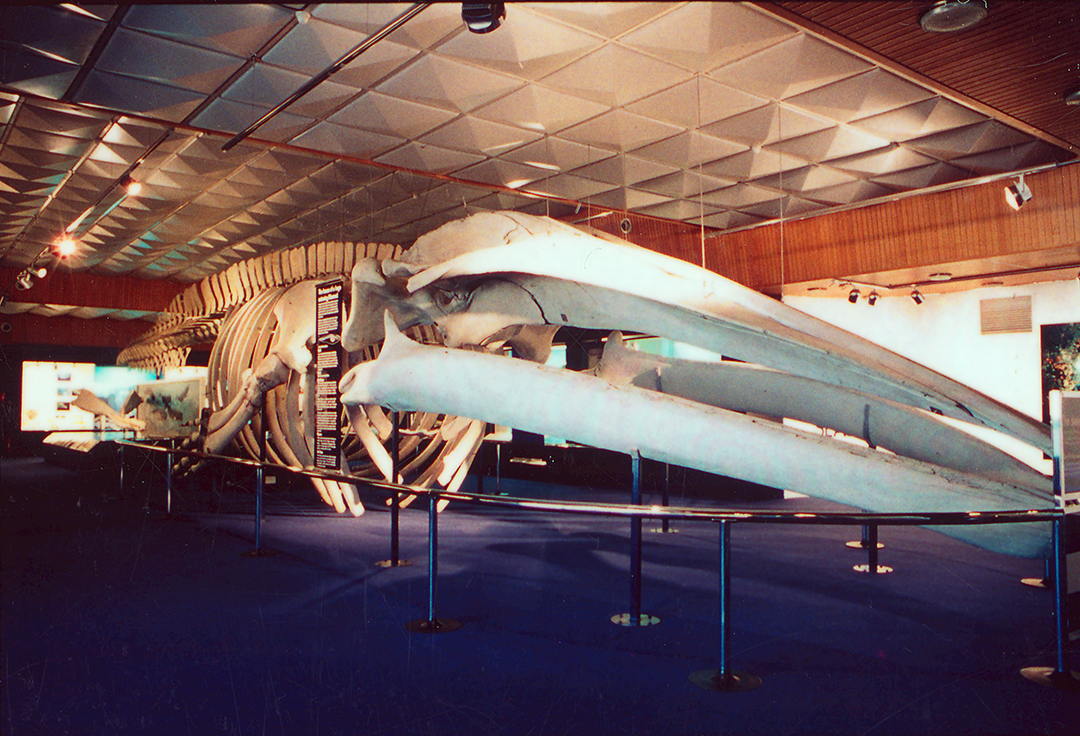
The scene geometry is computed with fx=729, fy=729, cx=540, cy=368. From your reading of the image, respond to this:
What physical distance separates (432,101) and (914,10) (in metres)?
4.06

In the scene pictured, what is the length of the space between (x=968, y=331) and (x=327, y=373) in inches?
345

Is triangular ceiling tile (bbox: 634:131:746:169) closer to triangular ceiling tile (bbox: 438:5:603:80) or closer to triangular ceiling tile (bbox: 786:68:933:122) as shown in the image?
triangular ceiling tile (bbox: 786:68:933:122)

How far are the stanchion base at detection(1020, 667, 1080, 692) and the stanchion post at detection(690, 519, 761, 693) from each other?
48.1 inches

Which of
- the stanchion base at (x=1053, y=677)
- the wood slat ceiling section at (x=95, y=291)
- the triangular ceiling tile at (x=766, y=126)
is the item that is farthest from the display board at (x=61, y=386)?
the stanchion base at (x=1053, y=677)

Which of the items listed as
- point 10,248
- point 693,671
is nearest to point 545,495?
point 693,671

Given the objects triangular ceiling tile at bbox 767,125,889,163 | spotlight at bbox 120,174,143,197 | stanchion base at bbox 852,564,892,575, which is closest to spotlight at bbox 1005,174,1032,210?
triangular ceiling tile at bbox 767,125,889,163

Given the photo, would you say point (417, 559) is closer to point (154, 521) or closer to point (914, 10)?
point (154, 521)

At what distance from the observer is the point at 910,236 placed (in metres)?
8.91

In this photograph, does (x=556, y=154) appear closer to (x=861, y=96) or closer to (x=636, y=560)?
(x=861, y=96)

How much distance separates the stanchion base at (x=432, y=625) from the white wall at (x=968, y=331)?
6737 mm

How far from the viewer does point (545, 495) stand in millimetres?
10492

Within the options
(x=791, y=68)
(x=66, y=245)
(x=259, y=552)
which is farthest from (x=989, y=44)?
(x=66, y=245)

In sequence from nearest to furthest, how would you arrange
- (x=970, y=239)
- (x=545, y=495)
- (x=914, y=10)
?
(x=914, y=10) < (x=970, y=239) < (x=545, y=495)

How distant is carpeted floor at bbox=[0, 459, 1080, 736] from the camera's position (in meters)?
2.87
